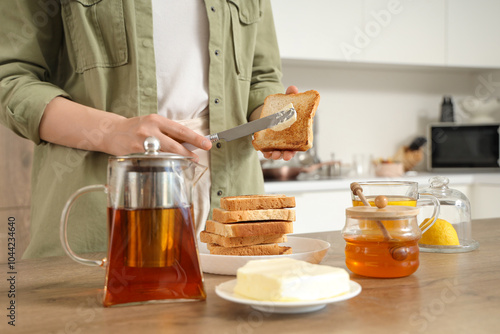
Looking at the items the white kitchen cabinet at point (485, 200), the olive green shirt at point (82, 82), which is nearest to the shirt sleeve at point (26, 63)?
the olive green shirt at point (82, 82)

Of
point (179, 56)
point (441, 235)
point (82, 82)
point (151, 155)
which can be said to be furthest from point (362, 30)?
point (151, 155)

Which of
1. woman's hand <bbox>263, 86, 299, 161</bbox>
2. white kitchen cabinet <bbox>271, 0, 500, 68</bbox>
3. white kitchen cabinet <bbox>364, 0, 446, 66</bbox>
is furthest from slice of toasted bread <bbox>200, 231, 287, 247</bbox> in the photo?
white kitchen cabinet <bbox>364, 0, 446, 66</bbox>

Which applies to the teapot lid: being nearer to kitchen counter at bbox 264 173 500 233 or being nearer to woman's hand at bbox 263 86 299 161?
woman's hand at bbox 263 86 299 161

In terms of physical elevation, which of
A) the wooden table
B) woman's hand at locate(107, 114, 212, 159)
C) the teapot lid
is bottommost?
the wooden table

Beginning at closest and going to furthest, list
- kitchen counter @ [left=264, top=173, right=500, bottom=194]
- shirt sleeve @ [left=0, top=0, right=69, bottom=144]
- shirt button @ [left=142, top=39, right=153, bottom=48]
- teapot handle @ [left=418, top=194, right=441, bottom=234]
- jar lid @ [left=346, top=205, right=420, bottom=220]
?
jar lid @ [left=346, top=205, right=420, bottom=220] < teapot handle @ [left=418, top=194, right=441, bottom=234] < shirt sleeve @ [left=0, top=0, right=69, bottom=144] < shirt button @ [left=142, top=39, right=153, bottom=48] < kitchen counter @ [left=264, top=173, right=500, bottom=194]

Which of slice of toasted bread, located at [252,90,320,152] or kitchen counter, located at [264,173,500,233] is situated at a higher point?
slice of toasted bread, located at [252,90,320,152]

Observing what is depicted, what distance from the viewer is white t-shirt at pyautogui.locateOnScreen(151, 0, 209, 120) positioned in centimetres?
127

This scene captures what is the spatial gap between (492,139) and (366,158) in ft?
2.42

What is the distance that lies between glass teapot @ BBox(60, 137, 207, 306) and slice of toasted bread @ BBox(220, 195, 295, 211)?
0.16 meters

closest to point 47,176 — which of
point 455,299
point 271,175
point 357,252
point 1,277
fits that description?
point 1,277

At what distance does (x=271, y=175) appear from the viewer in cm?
269

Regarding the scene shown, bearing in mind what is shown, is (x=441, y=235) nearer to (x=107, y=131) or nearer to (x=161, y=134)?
(x=161, y=134)

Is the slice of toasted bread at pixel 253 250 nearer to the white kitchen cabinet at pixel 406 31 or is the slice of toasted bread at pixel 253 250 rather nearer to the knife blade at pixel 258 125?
the knife blade at pixel 258 125

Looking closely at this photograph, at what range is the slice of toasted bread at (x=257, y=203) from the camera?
81 cm
